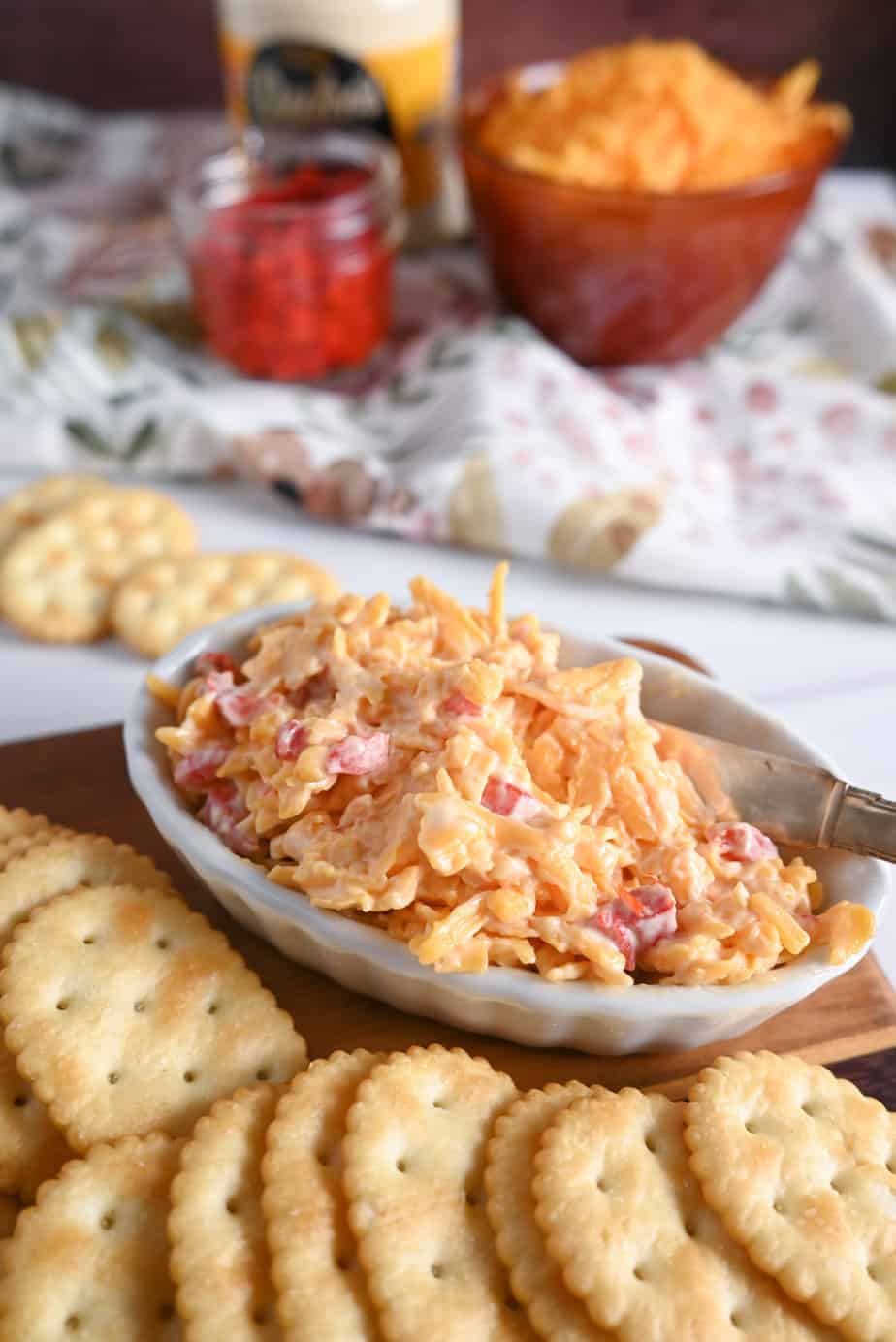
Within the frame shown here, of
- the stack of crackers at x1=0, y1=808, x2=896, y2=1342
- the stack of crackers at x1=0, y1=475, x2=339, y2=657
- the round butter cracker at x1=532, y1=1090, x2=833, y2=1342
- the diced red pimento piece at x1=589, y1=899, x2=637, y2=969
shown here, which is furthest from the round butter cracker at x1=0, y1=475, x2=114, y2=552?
the round butter cracker at x1=532, y1=1090, x2=833, y2=1342

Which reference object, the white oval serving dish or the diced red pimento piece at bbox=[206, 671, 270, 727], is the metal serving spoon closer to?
the white oval serving dish

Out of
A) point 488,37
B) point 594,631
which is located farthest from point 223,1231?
point 488,37

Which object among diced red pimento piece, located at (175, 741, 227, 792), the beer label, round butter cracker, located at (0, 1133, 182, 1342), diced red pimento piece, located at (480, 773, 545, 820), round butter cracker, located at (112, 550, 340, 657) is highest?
the beer label

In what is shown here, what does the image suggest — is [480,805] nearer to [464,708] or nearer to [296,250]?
[464,708]

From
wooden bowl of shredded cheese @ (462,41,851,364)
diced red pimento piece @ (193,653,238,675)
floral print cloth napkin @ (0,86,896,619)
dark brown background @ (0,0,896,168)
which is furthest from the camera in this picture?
dark brown background @ (0,0,896,168)

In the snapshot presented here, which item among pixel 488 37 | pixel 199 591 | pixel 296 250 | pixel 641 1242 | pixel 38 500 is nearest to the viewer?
pixel 641 1242

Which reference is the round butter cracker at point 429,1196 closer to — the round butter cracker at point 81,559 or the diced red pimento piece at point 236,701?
the diced red pimento piece at point 236,701

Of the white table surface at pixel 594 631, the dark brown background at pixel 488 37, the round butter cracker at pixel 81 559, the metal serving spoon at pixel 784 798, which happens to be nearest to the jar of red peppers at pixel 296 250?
the white table surface at pixel 594 631
